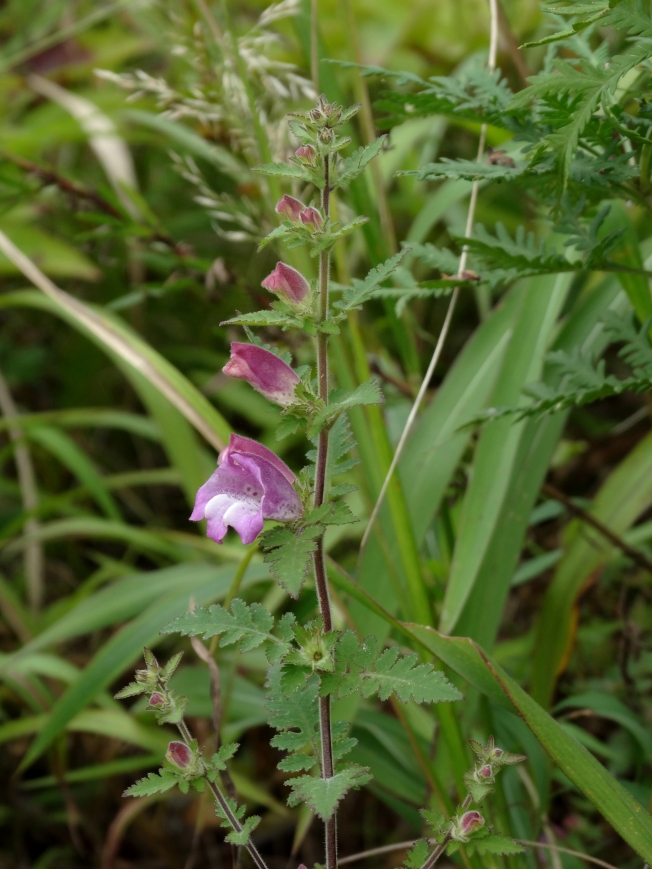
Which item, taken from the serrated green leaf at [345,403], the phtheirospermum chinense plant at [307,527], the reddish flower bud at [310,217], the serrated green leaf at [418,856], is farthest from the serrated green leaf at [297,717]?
the reddish flower bud at [310,217]

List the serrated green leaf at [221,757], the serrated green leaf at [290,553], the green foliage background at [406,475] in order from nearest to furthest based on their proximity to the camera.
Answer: the serrated green leaf at [290,553], the serrated green leaf at [221,757], the green foliage background at [406,475]

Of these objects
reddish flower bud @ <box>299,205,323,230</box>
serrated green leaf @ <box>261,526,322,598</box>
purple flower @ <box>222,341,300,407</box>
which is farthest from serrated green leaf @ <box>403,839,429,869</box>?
reddish flower bud @ <box>299,205,323,230</box>

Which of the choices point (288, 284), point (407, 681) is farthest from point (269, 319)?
point (407, 681)

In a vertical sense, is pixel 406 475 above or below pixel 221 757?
below

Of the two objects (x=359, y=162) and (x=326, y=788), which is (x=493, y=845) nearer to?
(x=326, y=788)

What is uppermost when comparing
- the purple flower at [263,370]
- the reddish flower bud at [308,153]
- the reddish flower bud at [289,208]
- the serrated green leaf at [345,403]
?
the reddish flower bud at [308,153]

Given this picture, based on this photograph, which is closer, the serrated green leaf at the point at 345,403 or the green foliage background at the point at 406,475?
the serrated green leaf at the point at 345,403

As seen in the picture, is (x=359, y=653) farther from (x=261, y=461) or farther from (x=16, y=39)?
(x=16, y=39)

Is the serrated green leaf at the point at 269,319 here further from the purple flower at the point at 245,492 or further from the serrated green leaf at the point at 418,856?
the serrated green leaf at the point at 418,856
